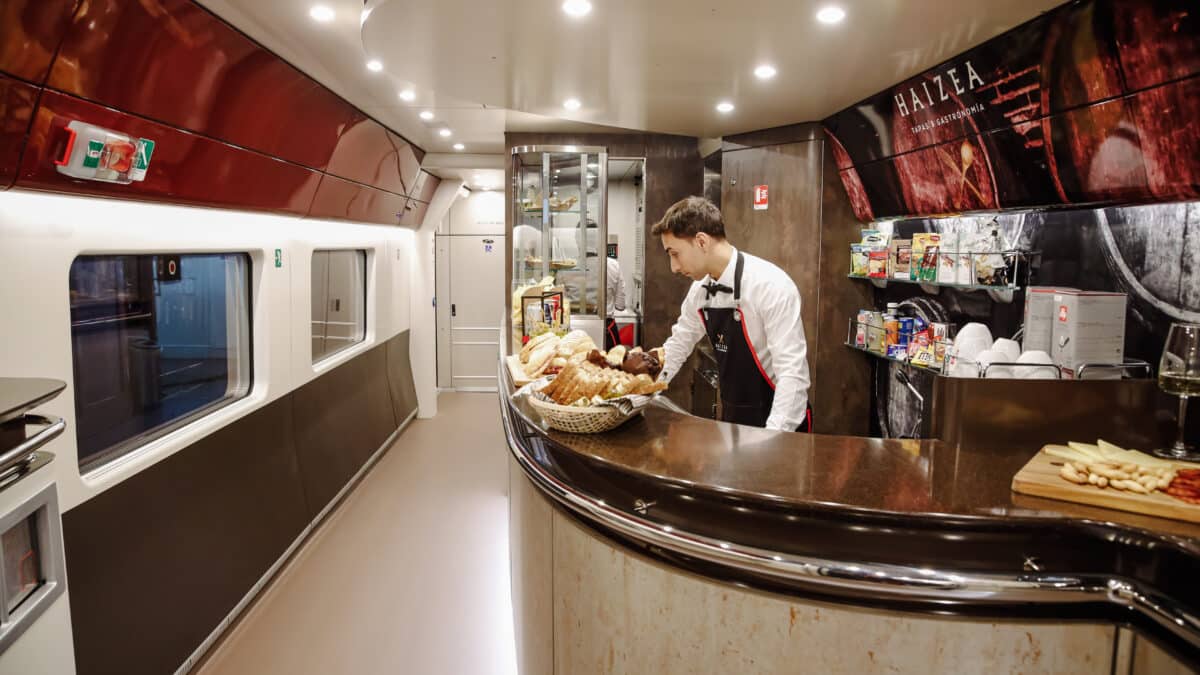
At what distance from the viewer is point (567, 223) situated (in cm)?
573

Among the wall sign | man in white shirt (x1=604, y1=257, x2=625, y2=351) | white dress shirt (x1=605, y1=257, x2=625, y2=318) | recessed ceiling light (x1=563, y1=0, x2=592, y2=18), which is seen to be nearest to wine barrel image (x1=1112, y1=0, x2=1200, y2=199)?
the wall sign

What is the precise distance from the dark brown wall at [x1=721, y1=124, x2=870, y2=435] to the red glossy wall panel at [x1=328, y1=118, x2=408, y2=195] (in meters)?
2.73

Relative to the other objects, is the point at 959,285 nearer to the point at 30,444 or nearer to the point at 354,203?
the point at 30,444

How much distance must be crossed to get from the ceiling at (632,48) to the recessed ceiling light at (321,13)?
0.09ft

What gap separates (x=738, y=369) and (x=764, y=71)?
4.50ft

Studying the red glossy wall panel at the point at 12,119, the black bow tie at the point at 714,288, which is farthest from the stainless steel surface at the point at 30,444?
the black bow tie at the point at 714,288

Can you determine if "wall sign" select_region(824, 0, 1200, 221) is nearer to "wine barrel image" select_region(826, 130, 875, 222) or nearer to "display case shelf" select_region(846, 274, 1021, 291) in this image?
"display case shelf" select_region(846, 274, 1021, 291)

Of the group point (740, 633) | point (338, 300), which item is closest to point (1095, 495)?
point (740, 633)

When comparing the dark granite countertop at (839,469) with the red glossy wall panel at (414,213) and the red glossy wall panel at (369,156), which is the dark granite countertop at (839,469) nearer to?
the red glossy wall panel at (369,156)

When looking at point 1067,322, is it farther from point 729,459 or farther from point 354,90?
point 354,90

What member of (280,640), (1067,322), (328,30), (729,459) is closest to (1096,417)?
(1067,322)

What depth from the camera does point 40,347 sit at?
2346 mm

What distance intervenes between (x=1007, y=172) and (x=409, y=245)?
20.5 ft

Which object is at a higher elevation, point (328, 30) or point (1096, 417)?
point (328, 30)
